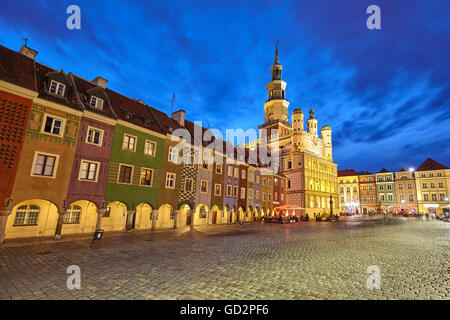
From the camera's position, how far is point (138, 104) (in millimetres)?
25125

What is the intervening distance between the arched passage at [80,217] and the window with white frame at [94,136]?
523cm

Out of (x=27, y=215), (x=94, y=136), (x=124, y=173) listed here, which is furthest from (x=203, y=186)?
(x=27, y=215)

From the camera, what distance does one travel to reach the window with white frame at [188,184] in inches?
1010

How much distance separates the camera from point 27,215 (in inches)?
635

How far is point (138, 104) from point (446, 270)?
2724 centimetres

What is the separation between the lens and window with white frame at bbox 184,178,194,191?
25645mm

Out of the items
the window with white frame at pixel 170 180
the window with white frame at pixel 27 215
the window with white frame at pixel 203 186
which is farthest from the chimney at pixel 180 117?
the window with white frame at pixel 27 215

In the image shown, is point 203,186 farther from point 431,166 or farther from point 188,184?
point 431,166

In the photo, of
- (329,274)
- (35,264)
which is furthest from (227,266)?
(35,264)

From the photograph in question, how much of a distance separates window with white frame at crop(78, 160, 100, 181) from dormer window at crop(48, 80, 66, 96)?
5.67 meters

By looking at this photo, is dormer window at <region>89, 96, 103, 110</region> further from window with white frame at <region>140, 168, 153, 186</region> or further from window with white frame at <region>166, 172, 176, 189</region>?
window with white frame at <region>166, 172, 176, 189</region>
